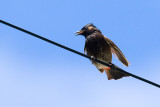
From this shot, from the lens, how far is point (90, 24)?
856 cm

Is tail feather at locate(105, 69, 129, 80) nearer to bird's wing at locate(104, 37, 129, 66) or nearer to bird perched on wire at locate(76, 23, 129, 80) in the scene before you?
bird perched on wire at locate(76, 23, 129, 80)

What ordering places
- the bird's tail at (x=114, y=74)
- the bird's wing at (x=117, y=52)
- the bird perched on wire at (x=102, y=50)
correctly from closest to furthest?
1. the bird's wing at (x=117, y=52)
2. the bird's tail at (x=114, y=74)
3. the bird perched on wire at (x=102, y=50)

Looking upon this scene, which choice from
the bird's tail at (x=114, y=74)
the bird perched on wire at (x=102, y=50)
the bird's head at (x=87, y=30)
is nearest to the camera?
the bird's tail at (x=114, y=74)

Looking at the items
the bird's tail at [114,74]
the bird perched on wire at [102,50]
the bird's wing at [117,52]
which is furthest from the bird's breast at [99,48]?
the bird's tail at [114,74]

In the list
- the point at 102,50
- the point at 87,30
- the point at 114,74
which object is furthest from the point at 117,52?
the point at 87,30

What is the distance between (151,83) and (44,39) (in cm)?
141

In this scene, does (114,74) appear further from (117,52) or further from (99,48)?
(99,48)

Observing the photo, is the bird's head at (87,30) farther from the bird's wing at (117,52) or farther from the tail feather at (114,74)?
the tail feather at (114,74)

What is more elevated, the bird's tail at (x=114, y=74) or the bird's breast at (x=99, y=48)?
the bird's breast at (x=99, y=48)

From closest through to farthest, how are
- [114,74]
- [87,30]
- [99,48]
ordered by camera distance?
[114,74] → [99,48] → [87,30]

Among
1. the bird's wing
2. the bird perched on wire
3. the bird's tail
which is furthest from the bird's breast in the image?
the bird's tail

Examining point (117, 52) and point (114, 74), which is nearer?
point (114, 74)

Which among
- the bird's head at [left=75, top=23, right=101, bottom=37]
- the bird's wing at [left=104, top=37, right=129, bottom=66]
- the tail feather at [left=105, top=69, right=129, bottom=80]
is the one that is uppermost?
the bird's head at [left=75, top=23, right=101, bottom=37]

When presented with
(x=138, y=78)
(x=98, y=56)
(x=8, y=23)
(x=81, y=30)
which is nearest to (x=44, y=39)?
(x=8, y=23)
